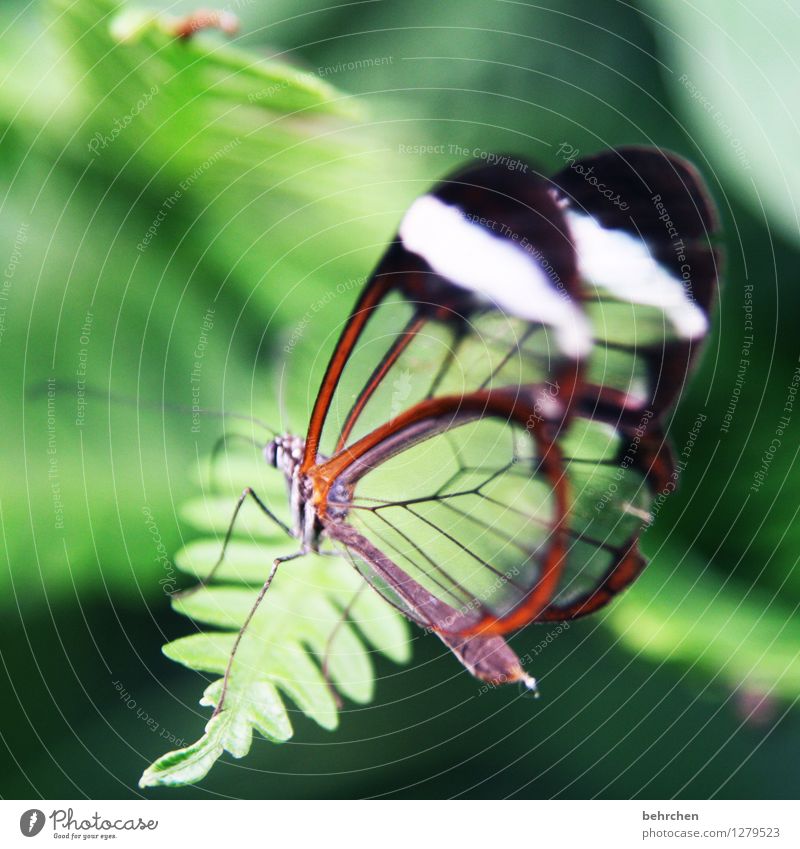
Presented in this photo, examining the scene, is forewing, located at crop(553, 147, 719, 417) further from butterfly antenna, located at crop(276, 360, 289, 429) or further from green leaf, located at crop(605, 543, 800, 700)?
butterfly antenna, located at crop(276, 360, 289, 429)

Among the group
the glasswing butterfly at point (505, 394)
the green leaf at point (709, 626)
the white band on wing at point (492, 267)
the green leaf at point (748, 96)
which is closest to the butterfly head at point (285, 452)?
the glasswing butterfly at point (505, 394)

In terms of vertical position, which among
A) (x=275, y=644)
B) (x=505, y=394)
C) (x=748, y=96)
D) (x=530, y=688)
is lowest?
(x=530, y=688)

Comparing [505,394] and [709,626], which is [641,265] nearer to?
[505,394]

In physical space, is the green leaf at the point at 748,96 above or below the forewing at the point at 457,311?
above

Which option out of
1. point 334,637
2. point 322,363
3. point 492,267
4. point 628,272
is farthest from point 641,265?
point 334,637

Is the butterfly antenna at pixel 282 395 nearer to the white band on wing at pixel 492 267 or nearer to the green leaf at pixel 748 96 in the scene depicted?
the white band on wing at pixel 492 267

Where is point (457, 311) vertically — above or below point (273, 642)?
above
